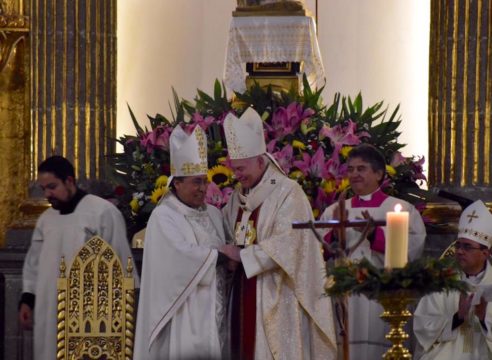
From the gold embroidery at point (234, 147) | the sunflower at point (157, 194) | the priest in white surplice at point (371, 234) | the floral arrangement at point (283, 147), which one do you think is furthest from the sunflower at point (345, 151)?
the gold embroidery at point (234, 147)

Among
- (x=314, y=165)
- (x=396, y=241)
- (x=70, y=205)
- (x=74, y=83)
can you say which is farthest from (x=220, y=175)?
(x=396, y=241)

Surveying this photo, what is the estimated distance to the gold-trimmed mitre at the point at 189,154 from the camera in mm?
8391

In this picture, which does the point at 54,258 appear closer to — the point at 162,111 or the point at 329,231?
the point at 329,231

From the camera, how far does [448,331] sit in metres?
8.40

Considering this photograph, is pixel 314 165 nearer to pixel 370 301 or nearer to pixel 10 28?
pixel 370 301

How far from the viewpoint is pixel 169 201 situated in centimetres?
847

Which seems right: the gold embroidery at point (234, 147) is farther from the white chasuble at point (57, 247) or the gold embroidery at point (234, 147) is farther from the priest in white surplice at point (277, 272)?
the white chasuble at point (57, 247)

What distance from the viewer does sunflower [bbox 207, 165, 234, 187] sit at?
9516 millimetres

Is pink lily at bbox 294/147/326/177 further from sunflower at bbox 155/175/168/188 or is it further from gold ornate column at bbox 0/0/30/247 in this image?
gold ornate column at bbox 0/0/30/247

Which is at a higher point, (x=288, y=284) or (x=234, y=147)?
(x=234, y=147)

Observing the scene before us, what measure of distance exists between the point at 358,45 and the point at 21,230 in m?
3.47

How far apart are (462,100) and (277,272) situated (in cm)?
308

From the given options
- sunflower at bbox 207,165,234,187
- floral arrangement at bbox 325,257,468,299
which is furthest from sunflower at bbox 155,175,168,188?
floral arrangement at bbox 325,257,468,299

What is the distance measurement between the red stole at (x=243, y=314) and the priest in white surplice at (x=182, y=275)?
0.11 metres
